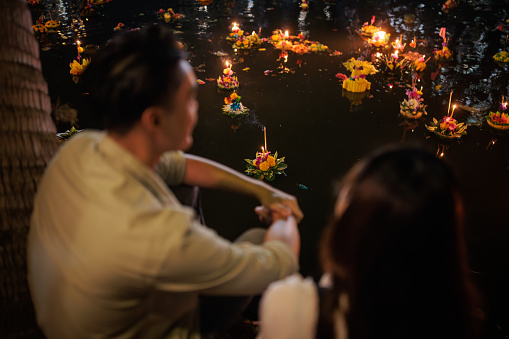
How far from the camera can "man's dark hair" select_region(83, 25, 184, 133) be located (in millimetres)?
1077

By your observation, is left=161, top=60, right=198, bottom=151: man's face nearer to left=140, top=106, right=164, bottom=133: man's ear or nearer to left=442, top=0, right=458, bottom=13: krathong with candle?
left=140, top=106, right=164, bottom=133: man's ear

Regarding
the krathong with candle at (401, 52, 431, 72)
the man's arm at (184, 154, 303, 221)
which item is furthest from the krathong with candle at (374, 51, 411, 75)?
the man's arm at (184, 154, 303, 221)

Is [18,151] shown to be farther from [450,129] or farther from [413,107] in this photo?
[413,107]

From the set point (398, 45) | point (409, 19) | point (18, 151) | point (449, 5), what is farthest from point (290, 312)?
point (449, 5)

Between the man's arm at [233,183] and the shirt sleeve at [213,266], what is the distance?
493 mm

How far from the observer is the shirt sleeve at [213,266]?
0.97 metres

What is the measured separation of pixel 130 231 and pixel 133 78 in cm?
49

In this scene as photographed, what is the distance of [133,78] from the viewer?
3.52ft

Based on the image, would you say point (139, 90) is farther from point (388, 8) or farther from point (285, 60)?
point (388, 8)

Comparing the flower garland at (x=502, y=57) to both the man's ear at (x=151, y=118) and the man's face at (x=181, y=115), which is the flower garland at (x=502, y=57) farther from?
the man's ear at (x=151, y=118)

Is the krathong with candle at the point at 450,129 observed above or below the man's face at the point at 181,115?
below

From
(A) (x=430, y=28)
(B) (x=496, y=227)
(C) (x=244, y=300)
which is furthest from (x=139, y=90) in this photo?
(A) (x=430, y=28)

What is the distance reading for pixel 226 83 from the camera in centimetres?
452

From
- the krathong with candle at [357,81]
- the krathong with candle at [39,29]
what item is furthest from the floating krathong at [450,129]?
the krathong with candle at [39,29]
